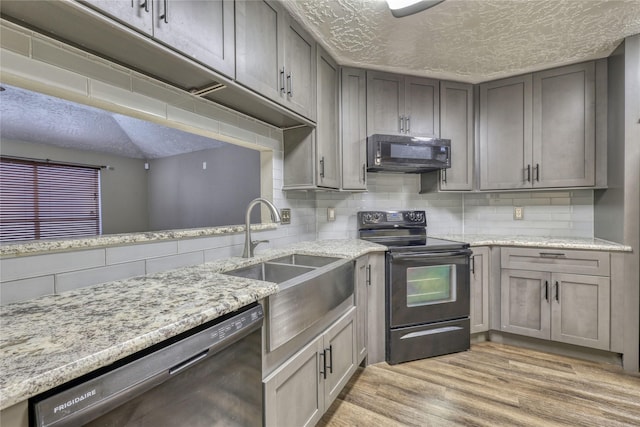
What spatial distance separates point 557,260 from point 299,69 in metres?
2.43

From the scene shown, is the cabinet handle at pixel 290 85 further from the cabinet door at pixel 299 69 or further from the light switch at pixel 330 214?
the light switch at pixel 330 214

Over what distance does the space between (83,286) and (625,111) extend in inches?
135

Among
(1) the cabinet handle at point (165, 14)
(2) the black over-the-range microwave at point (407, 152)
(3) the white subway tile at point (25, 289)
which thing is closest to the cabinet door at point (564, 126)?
(2) the black over-the-range microwave at point (407, 152)

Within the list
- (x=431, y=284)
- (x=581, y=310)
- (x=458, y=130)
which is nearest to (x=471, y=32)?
(x=458, y=130)

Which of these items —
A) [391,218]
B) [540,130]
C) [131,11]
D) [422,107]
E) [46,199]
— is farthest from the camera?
[46,199]

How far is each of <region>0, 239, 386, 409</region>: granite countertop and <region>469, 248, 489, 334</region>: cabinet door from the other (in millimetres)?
1970

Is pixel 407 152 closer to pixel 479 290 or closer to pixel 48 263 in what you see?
pixel 479 290

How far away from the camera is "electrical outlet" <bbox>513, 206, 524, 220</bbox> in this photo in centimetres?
275

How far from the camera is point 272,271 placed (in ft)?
5.33

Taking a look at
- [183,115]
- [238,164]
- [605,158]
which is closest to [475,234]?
[605,158]

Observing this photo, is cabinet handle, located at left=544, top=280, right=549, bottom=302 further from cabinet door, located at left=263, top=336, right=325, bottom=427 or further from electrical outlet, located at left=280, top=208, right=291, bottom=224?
electrical outlet, located at left=280, top=208, right=291, bottom=224

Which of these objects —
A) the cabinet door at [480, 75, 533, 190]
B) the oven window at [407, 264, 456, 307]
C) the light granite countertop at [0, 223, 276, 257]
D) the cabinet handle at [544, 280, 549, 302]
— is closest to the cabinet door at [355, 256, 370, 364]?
the oven window at [407, 264, 456, 307]

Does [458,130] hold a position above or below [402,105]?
below

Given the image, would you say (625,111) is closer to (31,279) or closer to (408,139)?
(408,139)
